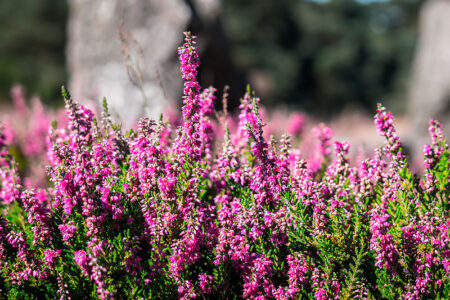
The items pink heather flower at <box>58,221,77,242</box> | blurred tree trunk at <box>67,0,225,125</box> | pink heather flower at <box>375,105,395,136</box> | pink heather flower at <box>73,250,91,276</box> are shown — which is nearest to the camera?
pink heather flower at <box>73,250,91,276</box>

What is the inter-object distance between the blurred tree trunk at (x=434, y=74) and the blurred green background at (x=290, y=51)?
1094 cm

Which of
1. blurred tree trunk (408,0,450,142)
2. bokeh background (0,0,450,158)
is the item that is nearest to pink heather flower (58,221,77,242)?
blurred tree trunk (408,0,450,142)

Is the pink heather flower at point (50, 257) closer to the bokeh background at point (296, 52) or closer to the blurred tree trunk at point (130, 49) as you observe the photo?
the blurred tree trunk at point (130, 49)

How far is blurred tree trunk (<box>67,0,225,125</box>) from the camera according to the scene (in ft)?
22.7

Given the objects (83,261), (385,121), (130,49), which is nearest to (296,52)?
(130,49)

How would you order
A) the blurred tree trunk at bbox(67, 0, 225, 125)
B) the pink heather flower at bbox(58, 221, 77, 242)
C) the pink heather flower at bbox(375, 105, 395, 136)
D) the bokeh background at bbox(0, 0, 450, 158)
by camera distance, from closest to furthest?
the pink heather flower at bbox(58, 221, 77, 242) < the pink heather flower at bbox(375, 105, 395, 136) < the blurred tree trunk at bbox(67, 0, 225, 125) < the bokeh background at bbox(0, 0, 450, 158)

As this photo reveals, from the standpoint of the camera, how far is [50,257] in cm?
212

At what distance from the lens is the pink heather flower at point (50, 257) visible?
2.12 metres

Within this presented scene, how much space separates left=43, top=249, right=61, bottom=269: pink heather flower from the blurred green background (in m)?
20.5

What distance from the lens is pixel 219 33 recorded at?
862 cm

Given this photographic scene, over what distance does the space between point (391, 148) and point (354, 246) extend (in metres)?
0.52

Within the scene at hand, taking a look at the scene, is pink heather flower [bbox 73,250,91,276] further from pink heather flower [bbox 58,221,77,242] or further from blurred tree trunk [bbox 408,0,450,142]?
blurred tree trunk [bbox 408,0,450,142]

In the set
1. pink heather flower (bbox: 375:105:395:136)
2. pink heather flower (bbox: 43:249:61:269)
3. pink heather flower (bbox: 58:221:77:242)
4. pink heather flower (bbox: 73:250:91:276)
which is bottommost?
pink heather flower (bbox: 73:250:91:276)

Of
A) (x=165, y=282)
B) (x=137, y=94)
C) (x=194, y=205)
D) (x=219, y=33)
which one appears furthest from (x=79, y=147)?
(x=219, y=33)
